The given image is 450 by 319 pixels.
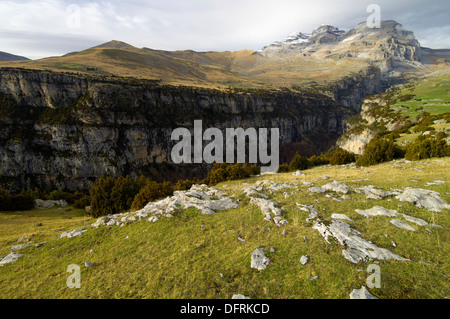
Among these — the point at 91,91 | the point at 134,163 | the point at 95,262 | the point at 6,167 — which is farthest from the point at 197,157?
the point at 95,262

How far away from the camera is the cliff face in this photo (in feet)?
203

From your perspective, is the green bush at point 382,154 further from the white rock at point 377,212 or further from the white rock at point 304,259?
the white rock at point 304,259

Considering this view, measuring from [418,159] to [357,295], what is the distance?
21.3 meters

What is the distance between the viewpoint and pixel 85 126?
6700 centimetres

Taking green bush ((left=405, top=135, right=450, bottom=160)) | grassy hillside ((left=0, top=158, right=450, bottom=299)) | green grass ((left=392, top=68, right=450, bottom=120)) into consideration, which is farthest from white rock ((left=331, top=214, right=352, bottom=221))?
green grass ((left=392, top=68, right=450, bottom=120))

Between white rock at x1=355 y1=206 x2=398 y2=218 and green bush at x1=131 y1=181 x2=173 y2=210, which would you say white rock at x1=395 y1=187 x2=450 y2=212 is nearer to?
white rock at x1=355 y1=206 x2=398 y2=218

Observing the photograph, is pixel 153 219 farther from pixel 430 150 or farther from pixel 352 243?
pixel 430 150

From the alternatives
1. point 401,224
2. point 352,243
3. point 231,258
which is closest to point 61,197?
point 231,258

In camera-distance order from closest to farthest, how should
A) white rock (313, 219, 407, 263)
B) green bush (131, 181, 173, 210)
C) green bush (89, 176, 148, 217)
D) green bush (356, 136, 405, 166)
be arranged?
white rock (313, 219, 407, 263) < green bush (131, 181, 173, 210) < green bush (89, 176, 148, 217) < green bush (356, 136, 405, 166)

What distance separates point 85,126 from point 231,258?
77369 millimetres

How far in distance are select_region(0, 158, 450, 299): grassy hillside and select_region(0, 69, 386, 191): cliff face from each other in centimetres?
6574

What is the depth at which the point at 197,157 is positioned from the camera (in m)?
86.9

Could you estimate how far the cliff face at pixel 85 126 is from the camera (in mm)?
61906
